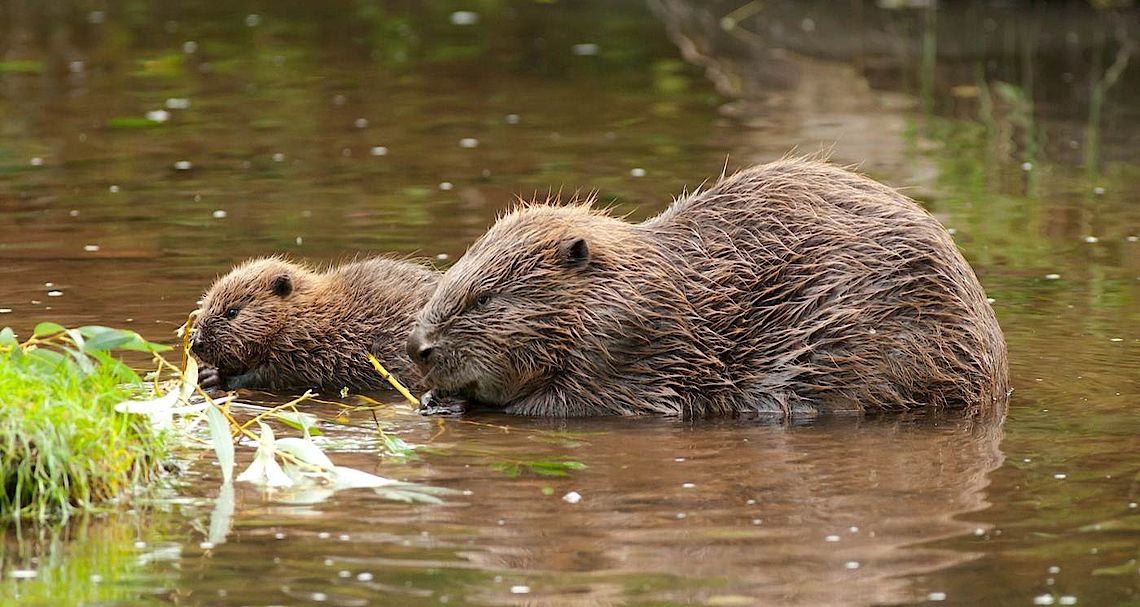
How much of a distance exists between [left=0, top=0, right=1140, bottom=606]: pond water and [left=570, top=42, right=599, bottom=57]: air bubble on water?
0.05 meters

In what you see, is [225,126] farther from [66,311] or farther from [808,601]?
[808,601]

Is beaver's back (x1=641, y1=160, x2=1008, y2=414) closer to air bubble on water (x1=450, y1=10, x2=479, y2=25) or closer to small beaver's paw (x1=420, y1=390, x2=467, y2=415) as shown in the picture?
small beaver's paw (x1=420, y1=390, x2=467, y2=415)

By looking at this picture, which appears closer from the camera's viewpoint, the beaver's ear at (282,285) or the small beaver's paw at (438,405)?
the small beaver's paw at (438,405)

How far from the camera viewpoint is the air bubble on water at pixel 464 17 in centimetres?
1928

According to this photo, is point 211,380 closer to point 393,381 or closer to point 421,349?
point 393,381

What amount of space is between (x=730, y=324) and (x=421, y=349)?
1154mm

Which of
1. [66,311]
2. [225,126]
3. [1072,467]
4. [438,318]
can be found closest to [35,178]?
[225,126]

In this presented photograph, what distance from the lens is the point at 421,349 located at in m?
7.10

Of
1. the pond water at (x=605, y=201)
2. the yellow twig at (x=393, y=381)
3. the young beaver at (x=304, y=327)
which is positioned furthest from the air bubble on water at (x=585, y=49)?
the yellow twig at (x=393, y=381)

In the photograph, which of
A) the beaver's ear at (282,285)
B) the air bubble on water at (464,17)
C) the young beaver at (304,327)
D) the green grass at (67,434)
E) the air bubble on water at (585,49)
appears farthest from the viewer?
the air bubble on water at (464,17)

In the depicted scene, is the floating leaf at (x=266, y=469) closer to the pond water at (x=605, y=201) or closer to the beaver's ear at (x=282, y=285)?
the pond water at (x=605, y=201)

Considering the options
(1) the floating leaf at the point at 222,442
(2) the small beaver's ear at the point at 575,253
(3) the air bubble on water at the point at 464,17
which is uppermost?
(2) the small beaver's ear at the point at 575,253

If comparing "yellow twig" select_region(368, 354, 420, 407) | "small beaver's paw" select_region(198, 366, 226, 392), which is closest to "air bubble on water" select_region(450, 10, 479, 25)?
"small beaver's paw" select_region(198, 366, 226, 392)

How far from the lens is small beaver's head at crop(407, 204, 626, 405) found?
23.2 ft
